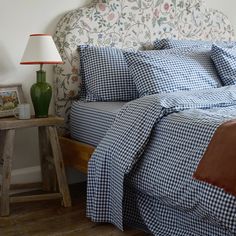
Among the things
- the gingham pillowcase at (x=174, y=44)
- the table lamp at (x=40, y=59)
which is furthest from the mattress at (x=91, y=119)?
the gingham pillowcase at (x=174, y=44)

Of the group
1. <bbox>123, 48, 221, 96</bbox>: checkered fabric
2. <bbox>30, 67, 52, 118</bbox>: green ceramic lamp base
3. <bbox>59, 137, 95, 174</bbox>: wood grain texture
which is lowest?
<bbox>59, 137, 95, 174</bbox>: wood grain texture

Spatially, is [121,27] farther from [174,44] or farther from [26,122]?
[26,122]

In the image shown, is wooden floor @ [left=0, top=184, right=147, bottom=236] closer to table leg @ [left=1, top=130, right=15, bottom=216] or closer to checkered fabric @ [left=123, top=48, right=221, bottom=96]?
table leg @ [left=1, top=130, right=15, bottom=216]

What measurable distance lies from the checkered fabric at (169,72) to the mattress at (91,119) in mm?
218

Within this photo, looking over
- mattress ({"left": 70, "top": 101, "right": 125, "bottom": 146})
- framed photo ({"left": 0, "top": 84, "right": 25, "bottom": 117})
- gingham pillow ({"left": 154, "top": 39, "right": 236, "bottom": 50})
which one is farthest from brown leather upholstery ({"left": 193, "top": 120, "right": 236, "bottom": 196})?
gingham pillow ({"left": 154, "top": 39, "right": 236, "bottom": 50})

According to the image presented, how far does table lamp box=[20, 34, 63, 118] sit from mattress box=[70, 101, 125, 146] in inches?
9.8

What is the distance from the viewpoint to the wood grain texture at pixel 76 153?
2623 mm

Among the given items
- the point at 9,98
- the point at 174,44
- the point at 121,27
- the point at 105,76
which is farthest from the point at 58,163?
the point at 174,44

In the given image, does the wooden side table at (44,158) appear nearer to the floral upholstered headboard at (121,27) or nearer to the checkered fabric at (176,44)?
the floral upholstered headboard at (121,27)

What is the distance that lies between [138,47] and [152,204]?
4.45 feet

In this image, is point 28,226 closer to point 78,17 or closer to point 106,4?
point 78,17

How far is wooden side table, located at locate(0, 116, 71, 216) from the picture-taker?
7.92 feet

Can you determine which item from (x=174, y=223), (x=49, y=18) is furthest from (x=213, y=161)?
(x=49, y=18)

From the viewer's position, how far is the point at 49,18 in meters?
2.84
